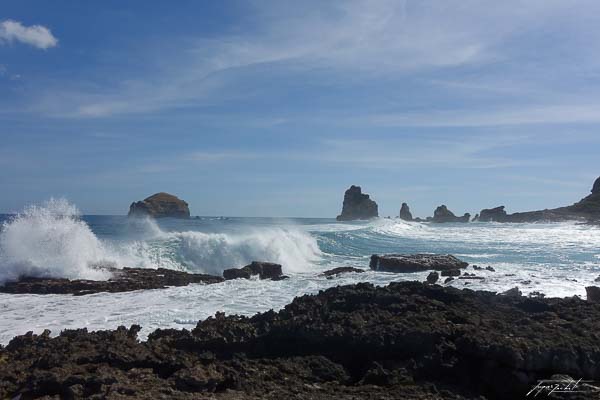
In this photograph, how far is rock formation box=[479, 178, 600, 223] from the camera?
79625 millimetres

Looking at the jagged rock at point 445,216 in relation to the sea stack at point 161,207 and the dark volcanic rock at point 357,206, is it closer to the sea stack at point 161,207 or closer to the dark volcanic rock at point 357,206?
the dark volcanic rock at point 357,206

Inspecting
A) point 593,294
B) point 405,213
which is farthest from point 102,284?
point 405,213

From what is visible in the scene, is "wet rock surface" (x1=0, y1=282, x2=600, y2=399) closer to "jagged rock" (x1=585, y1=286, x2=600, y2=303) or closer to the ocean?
the ocean

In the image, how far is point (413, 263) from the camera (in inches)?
802

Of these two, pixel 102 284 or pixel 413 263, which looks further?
pixel 413 263

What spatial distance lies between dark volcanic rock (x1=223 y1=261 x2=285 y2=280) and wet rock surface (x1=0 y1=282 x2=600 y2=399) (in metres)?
10.1

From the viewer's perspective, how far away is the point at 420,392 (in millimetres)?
5914

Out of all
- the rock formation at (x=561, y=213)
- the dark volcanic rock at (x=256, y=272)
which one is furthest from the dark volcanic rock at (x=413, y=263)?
the rock formation at (x=561, y=213)

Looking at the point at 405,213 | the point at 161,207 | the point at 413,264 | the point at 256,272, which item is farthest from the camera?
the point at 405,213

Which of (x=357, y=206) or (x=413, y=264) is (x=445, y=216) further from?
(x=413, y=264)

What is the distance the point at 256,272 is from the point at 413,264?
606 centimetres

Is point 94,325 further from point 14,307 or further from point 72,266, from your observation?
point 72,266

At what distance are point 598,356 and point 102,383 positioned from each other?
5887mm

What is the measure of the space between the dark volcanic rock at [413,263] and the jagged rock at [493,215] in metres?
78.3
